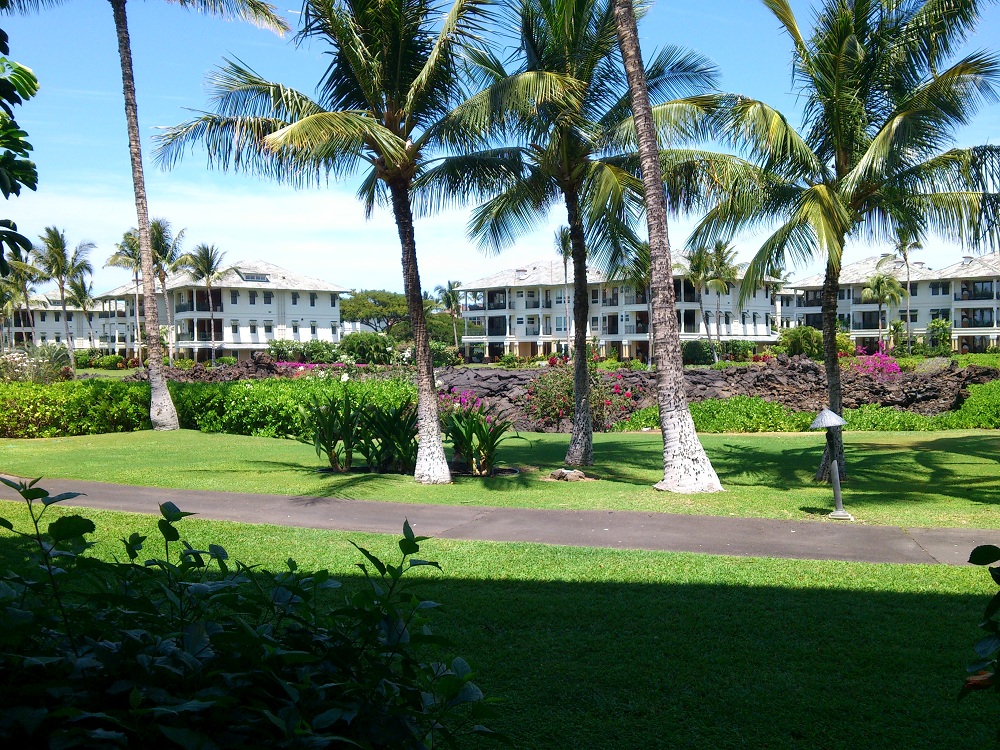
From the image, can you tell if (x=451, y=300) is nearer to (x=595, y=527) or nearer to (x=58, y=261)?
(x=58, y=261)

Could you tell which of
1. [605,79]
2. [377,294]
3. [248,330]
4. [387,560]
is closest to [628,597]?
[387,560]

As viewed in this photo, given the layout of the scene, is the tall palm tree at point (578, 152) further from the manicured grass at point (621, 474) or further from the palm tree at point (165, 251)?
the palm tree at point (165, 251)

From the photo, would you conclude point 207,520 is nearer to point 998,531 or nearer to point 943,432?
point 998,531

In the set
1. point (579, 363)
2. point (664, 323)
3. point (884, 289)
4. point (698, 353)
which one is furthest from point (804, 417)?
point (884, 289)

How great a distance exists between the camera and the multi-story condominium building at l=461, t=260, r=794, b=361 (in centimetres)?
7494

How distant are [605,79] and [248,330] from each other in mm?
64766

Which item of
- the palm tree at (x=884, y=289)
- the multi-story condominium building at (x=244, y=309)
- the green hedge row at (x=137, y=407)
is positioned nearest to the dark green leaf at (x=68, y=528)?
the green hedge row at (x=137, y=407)

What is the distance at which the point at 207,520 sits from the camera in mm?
9633

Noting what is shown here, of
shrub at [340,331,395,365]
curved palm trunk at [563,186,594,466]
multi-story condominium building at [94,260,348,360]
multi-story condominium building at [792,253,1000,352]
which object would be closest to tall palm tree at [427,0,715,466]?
curved palm trunk at [563,186,594,466]

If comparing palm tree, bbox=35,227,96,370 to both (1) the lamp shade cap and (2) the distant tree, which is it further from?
(1) the lamp shade cap

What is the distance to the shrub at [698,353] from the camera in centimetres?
6838

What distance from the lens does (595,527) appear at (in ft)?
30.9

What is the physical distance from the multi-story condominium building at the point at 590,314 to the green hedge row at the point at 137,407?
52.1 metres

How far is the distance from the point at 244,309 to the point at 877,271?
5845 cm
